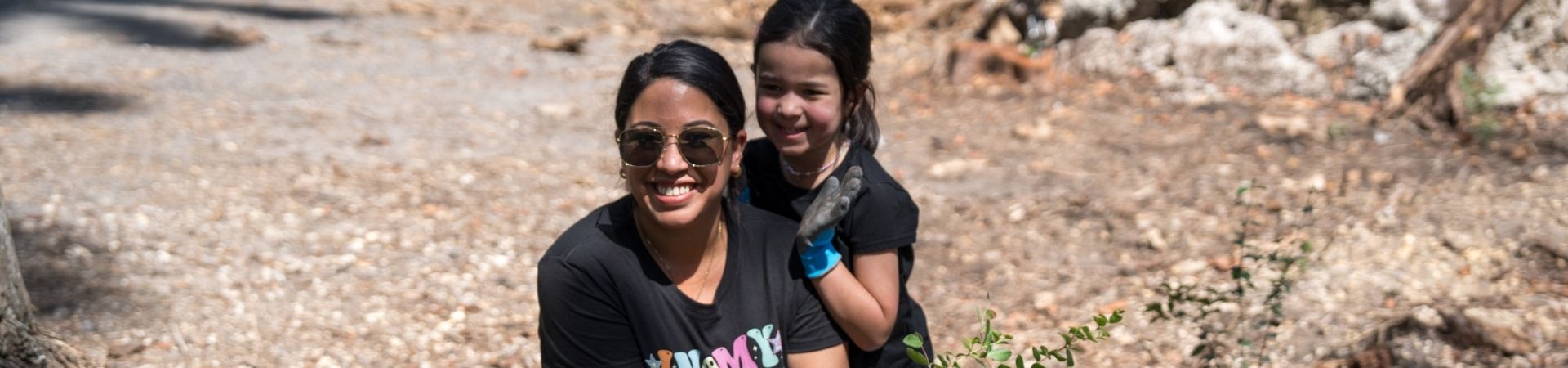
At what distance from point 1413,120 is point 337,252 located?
14.9 ft

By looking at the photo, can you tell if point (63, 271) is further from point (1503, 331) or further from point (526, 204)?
point (1503, 331)

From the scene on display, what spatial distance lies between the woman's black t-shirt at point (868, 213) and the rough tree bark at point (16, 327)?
159 centimetres

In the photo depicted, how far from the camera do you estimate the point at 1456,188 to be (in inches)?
187

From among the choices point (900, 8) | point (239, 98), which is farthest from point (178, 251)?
point (900, 8)

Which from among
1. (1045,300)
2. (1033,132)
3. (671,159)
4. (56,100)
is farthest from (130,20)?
(671,159)

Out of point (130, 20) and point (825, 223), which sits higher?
point (825, 223)

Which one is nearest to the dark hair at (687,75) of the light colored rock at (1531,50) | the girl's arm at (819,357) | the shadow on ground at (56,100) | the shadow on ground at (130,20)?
the girl's arm at (819,357)

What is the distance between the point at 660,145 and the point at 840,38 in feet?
1.77

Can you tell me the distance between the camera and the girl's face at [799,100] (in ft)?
8.17

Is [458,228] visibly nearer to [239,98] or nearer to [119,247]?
[119,247]

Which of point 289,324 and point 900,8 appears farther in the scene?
point 900,8

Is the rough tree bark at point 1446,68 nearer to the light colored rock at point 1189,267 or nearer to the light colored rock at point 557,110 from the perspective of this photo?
the light colored rock at point 1189,267

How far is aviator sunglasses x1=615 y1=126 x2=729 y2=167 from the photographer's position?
215cm

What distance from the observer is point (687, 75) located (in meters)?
2.15
